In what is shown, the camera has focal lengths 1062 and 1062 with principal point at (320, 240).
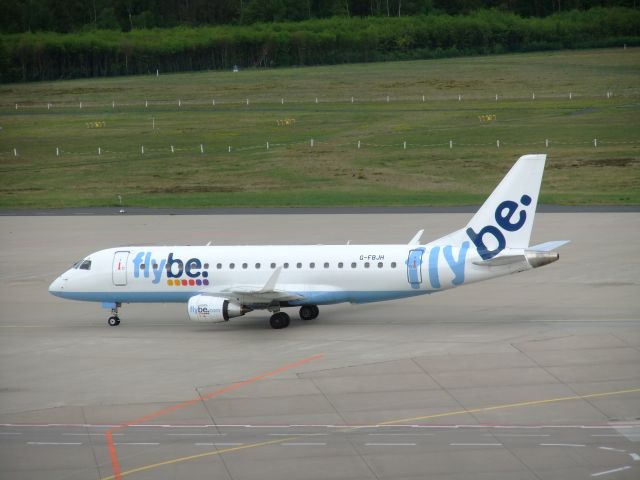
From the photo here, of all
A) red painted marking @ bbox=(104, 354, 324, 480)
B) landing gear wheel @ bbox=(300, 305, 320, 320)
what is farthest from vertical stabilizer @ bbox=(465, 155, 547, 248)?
red painted marking @ bbox=(104, 354, 324, 480)

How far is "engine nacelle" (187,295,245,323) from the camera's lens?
44.2 m

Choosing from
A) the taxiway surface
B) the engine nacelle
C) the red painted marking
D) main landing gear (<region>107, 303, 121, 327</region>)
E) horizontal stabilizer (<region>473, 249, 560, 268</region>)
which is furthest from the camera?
main landing gear (<region>107, 303, 121, 327</region>)

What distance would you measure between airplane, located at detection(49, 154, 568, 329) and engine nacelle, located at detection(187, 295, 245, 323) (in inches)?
1.6

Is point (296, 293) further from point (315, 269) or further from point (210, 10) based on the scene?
point (210, 10)

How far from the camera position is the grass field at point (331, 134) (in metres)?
90.0

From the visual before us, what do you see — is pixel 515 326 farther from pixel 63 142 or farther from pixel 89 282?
pixel 63 142

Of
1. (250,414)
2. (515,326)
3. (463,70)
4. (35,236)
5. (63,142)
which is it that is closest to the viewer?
(250,414)

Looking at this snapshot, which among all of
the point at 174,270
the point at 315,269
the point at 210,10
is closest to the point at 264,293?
the point at 315,269

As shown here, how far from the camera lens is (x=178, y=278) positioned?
47.0 meters

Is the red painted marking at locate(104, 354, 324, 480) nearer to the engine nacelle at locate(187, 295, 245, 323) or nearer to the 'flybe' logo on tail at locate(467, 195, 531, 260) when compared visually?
the engine nacelle at locate(187, 295, 245, 323)

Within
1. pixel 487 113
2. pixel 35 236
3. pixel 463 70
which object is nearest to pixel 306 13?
pixel 463 70

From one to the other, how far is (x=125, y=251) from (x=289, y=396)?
15.5 metres

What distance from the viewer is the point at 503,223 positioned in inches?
1736

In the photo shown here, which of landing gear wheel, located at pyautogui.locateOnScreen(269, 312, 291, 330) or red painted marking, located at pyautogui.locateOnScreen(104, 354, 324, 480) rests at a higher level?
red painted marking, located at pyautogui.locateOnScreen(104, 354, 324, 480)
